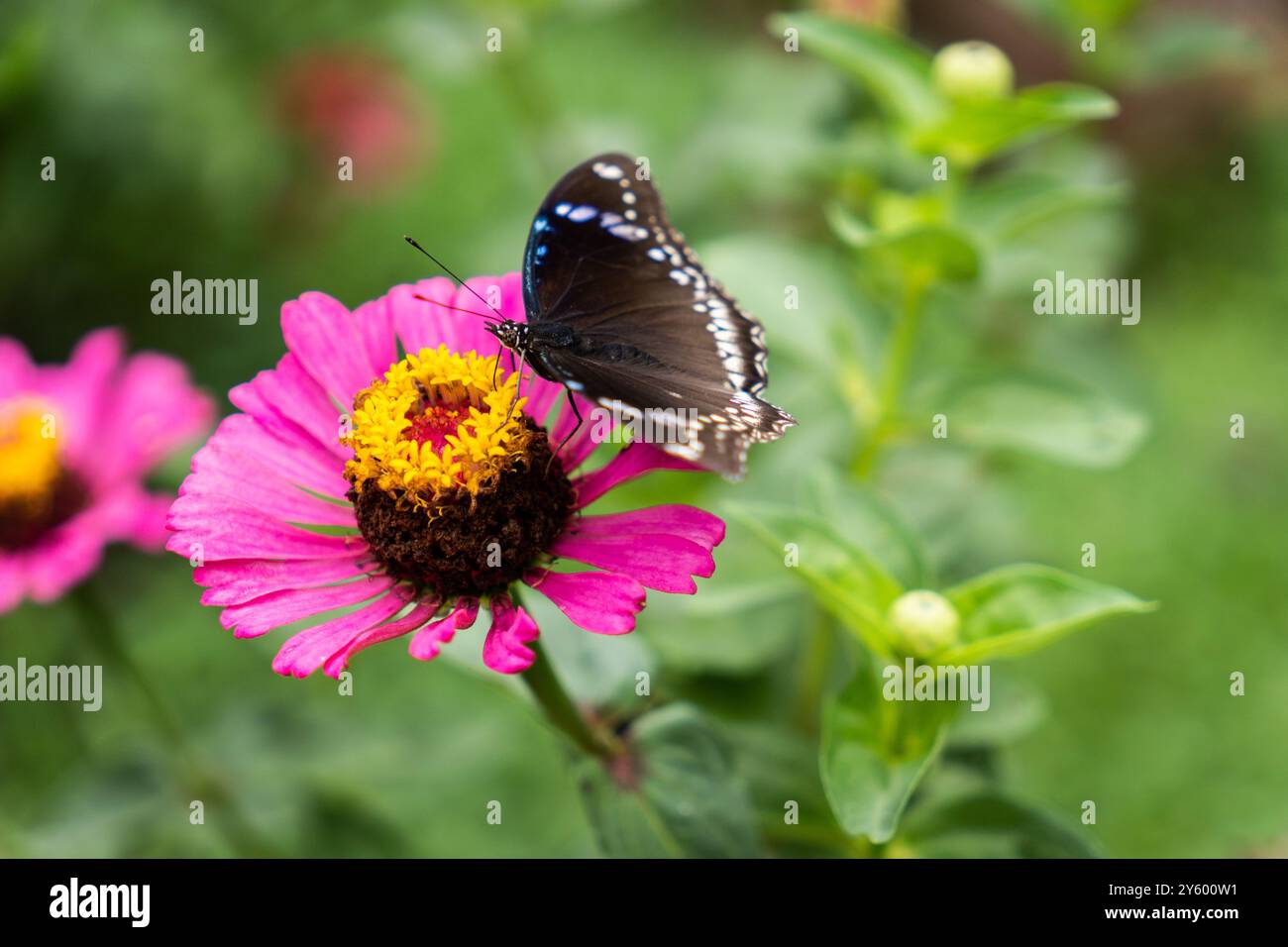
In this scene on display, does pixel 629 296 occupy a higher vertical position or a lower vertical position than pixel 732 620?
higher

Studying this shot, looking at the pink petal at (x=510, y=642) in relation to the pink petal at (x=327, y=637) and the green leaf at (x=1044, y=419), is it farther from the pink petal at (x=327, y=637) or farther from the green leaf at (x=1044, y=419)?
the green leaf at (x=1044, y=419)

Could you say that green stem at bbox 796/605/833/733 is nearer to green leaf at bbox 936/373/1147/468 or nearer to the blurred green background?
the blurred green background

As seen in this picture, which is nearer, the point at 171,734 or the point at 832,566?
the point at 832,566

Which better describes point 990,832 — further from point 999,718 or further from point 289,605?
point 289,605

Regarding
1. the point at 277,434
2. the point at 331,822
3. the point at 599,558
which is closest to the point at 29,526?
the point at 331,822

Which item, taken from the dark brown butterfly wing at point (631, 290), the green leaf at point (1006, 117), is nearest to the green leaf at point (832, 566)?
the dark brown butterfly wing at point (631, 290)

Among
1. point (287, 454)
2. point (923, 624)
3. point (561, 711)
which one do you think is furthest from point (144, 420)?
point (923, 624)

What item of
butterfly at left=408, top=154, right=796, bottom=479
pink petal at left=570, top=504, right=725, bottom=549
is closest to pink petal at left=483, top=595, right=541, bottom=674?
pink petal at left=570, top=504, right=725, bottom=549
